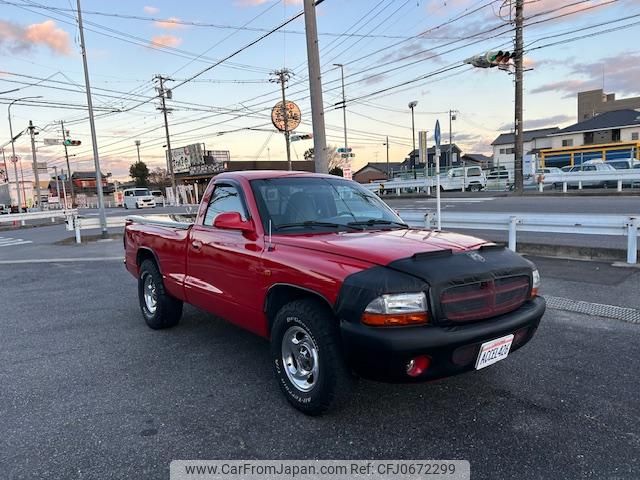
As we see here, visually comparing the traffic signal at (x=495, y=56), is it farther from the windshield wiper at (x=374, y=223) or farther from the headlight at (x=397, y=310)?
the headlight at (x=397, y=310)

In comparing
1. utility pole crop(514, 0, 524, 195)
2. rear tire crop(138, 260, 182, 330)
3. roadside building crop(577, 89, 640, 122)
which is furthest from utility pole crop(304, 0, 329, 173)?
roadside building crop(577, 89, 640, 122)

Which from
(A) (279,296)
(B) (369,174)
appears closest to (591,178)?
(A) (279,296)

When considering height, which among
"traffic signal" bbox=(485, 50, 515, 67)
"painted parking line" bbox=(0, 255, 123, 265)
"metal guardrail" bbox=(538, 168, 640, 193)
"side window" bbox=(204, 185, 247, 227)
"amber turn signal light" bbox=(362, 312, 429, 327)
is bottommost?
"painted parking line" bbox=(0, 255, 123, 265)

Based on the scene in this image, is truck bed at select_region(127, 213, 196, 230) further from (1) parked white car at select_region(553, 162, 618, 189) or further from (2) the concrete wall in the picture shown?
(2) the concrete wall

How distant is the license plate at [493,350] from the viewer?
2.81 m

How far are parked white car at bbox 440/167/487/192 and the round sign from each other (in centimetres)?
1122

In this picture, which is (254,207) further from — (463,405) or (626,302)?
(626,302)

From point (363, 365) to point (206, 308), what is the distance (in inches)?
81.9

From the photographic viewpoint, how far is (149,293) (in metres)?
5.39

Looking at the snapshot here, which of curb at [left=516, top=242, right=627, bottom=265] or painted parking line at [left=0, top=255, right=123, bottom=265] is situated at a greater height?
painted parking line at [left=0, top=255, right=123, bottom=265]

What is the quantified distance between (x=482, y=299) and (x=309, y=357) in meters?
1.21

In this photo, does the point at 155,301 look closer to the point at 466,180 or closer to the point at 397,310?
the point at 397,310

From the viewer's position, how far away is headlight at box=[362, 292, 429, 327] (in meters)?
2.63

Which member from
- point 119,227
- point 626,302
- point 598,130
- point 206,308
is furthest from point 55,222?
point 598,130
